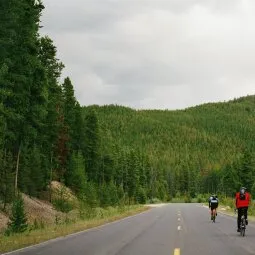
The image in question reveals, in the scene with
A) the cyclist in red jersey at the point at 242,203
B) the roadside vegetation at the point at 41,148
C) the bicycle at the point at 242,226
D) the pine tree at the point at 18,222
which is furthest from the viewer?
the roadside vegetation at the point at 41,148

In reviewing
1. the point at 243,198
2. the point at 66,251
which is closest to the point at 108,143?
the point at 243,198

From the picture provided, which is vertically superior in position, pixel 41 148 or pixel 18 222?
pixel 41 148

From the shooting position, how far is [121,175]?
115188 millimetres

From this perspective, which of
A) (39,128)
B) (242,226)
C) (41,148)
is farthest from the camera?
(41,148)

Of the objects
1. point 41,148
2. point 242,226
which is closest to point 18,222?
point 242,226

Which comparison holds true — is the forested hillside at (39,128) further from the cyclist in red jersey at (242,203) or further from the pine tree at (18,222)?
the cyclist in red jersey at (242,203)

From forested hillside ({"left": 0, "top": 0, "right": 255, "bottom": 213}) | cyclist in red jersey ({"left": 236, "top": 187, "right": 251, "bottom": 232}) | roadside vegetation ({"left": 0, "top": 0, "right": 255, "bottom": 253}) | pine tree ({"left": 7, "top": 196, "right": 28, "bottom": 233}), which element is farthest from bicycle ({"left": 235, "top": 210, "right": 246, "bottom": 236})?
forested hillside ({"left": 0, "top": 0, "right": 255, "bottom": 213})

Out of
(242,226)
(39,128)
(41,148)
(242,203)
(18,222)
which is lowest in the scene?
(18,222)

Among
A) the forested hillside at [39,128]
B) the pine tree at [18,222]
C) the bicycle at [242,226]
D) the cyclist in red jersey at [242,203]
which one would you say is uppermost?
the forested hillside at [39,128]

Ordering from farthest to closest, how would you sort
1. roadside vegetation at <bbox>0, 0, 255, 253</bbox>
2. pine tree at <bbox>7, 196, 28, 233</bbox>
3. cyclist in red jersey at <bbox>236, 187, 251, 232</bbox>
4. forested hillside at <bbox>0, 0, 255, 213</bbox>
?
forested hillside at <bbox>0, 0, 255, 213</bbox> → roadside vegetation at <bbox>0, 0, 255, 253</bbox> → pine tree at <bbox>7, 196, 28, 233</bbox> → cyclist in red jersey at <bbox>236, 187, 251, 232</bbox>

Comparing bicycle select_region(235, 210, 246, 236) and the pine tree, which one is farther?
the pine tree

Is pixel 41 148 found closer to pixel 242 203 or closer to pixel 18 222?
pixel 18 222

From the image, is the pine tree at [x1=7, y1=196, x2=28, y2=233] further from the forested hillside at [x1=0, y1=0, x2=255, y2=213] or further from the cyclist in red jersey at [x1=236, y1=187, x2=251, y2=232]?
the cyclist in red jersey at [x1=236, y1=187, x2=251, y2=232]

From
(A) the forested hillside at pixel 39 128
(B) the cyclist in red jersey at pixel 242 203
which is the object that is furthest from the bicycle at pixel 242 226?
(A) the forested hillside at pixel 39 128
